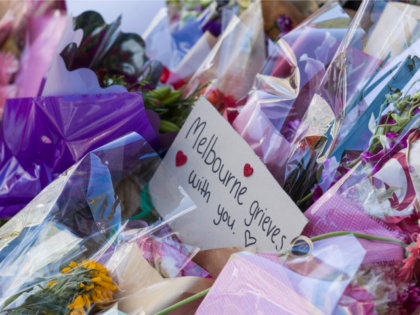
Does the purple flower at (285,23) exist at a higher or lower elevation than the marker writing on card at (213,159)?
higher

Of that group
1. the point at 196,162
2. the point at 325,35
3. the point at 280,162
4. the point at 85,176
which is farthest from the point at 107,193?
the point at 325,35

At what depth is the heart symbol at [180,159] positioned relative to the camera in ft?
2.69

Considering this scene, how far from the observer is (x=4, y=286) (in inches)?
24.8

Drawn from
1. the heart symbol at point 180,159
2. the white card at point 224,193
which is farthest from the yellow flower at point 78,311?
the heart symbol at point 180,159

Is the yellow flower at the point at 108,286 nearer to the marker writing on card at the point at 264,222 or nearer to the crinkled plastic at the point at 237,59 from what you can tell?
the marker writing on card at the point at 264,222

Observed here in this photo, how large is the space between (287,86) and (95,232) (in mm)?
551

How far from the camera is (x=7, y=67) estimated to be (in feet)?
→ 3.37

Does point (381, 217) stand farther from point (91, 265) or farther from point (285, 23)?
point (285, 23)

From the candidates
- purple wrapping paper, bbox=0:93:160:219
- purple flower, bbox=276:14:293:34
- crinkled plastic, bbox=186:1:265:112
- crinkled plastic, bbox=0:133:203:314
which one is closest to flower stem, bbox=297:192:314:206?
crinkled plastic, bbox=0:133:203:314

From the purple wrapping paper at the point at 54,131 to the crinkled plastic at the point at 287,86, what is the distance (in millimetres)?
254

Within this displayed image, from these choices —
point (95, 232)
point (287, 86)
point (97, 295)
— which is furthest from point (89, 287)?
point (287, 86)

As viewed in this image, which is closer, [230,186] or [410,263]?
[410,263]

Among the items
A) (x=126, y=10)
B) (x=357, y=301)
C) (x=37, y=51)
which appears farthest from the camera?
(x=126, y=10)

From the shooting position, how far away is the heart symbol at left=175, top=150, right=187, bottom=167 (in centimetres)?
82
